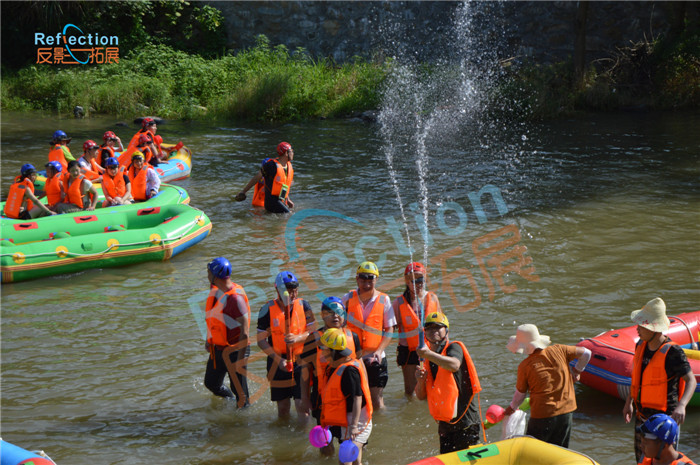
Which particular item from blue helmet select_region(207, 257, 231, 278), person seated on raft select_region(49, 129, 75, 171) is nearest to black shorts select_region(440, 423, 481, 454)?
blue helmet select_region(207, 257, 231, 278)

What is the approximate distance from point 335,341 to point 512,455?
1459 millimetres

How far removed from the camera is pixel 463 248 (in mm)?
11102

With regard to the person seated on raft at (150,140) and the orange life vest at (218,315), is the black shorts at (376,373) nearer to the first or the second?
the orange life vest at (218,315)

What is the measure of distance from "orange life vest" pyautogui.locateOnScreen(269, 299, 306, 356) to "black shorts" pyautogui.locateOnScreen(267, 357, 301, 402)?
0.16 m

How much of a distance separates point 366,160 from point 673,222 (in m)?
7.02

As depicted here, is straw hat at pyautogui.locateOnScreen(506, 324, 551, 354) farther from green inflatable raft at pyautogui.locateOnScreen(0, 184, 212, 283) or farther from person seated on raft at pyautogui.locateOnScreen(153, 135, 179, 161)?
person seated on raft at pyautogui.locateOnScreen(153, 135, 179, 161)

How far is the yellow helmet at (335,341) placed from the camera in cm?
538

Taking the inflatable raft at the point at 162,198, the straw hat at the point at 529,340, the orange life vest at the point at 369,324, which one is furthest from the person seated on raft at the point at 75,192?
the straw hat at the point at 529,340

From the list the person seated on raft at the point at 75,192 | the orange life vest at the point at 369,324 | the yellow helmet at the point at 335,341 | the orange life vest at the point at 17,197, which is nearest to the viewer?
the yellow helmet at the point at 335,341

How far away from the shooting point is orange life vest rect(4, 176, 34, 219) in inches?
435

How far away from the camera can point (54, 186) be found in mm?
11562

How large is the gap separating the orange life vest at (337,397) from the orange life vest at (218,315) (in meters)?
1.42

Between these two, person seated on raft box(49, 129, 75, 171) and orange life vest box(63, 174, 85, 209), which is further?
person seated on raft box(49, 129, 75, 171)

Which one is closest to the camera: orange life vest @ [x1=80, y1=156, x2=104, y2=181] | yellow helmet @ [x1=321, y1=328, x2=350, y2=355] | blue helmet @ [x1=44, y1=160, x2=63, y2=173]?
yellow helmet @ [x1=321, y1=328, x2=350, y2=355]
